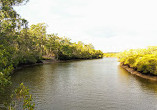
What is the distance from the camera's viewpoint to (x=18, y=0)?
73.7 ft

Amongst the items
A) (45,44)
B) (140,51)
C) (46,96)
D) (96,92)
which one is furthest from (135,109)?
(45,44)

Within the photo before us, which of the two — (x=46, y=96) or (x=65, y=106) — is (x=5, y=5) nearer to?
(x=46, y=96)

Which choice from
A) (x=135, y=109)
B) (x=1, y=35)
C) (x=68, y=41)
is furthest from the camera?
(x=68, y=41)

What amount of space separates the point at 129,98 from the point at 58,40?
105m

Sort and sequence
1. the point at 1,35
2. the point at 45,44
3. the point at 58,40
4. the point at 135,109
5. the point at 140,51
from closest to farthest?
1. the point at 135,109
2. the point at 1,35
3. the point at 140,51
4. the point at 45,44
5. the point at 58,40

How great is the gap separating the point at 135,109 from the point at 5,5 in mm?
25419

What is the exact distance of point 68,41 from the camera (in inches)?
5482

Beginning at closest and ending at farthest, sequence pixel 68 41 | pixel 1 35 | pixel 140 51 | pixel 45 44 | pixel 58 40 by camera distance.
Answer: pixel 1 35, pixel 140 51, pixel 45 44, pixel 58 40, pixel 68 41

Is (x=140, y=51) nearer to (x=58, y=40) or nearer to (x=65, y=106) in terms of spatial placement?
(x=65, y=106)

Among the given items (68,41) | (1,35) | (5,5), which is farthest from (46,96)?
(68,41)

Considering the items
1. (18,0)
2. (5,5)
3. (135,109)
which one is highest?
(18,0)

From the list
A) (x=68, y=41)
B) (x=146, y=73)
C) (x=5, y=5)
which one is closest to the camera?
(x=5, y=5)

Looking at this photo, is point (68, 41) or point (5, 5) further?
point (68, 41)

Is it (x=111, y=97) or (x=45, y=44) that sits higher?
(x=45, y=44)
